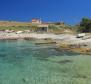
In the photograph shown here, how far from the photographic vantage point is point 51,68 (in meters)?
26.2

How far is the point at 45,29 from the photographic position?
11881 centimetres

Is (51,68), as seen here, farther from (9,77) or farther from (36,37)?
(36,37)

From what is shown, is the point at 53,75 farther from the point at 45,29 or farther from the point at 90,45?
the point at 45,29

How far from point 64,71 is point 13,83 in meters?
6.21

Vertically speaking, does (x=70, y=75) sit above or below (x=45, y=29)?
below

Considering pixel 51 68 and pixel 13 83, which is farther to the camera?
pixel 51 68

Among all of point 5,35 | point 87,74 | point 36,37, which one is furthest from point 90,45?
point 5,35

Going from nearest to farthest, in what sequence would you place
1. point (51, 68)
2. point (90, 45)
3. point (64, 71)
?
1. point (64, 71)
2. point (51, 68)
3. point (90, 45)

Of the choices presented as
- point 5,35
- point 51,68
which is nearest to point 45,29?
point 5,35

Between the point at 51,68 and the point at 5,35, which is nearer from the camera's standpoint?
the point at 51,68

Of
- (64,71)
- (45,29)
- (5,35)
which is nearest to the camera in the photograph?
(64,71)

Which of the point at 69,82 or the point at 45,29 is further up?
the point at 45,29

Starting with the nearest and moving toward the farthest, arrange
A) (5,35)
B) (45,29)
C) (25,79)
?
(25,79) → (5,35) → (45,29)

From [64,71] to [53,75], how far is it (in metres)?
1.94
